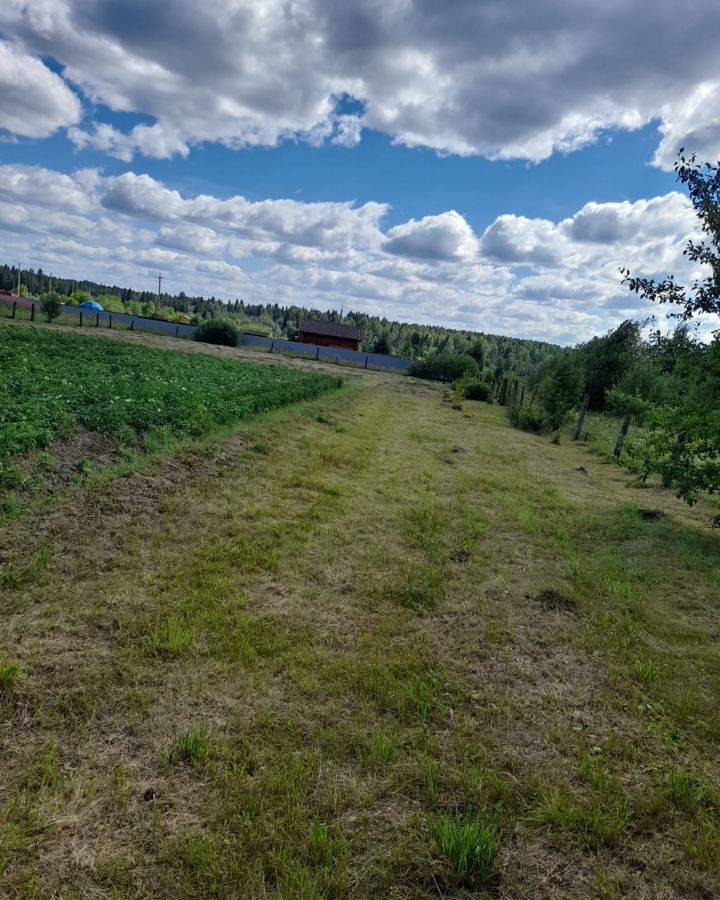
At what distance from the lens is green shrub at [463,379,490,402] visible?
4191cm

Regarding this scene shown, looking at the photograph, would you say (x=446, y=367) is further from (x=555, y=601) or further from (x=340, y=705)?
(x=340, y=705)

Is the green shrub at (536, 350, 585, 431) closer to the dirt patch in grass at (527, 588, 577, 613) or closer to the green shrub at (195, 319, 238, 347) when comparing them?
the dirt patch in grass at (527, 588, 577, 613)

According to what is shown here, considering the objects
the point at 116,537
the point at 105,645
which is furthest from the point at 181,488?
the point at 105,645

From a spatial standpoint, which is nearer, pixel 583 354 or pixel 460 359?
pixel 583 354

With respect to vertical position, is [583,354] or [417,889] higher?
[583,354]

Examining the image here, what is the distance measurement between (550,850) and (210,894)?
201 centimetres

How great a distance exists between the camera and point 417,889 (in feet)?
9.13

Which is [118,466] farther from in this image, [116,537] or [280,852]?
[280,852]

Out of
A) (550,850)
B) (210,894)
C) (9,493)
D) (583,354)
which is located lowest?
(210,894)

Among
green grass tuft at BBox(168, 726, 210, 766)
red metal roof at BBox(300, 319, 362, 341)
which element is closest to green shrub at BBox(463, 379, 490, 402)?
red metal roof at BBox(300, 319, 362, 341)

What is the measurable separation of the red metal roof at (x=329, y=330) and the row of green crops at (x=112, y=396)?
160ft

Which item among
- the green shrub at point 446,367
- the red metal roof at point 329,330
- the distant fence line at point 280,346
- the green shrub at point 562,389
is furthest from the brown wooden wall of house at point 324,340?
the green shrub at point 562,389

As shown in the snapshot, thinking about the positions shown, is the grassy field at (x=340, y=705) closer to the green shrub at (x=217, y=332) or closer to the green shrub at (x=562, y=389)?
the green shrub at (x=562, y=389)

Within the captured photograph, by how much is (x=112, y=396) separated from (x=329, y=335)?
59438mm
